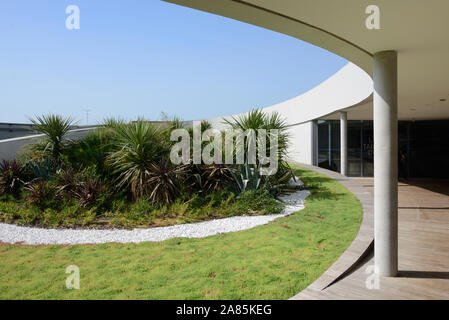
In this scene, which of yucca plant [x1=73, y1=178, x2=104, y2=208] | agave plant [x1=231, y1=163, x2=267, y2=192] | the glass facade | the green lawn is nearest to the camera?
the green lawn

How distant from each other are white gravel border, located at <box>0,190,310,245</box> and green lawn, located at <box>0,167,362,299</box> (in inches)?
11.9

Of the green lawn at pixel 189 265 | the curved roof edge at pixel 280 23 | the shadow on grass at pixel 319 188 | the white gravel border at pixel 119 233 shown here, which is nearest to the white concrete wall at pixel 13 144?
the white gravel border at pixel 119 233

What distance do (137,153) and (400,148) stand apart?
1617cm

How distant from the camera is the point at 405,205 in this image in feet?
27.2

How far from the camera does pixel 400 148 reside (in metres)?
17.4

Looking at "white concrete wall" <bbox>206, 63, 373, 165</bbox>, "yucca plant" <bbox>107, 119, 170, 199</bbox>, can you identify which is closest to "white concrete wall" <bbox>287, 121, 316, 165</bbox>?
"white concrete wall" <bbox>206, 63, 373, 165</bbox>

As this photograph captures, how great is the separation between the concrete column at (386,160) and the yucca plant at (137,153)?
211 inches

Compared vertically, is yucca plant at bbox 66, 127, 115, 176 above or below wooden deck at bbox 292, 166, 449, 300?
above

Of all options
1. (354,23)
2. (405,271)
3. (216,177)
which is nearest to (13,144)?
(216,177)

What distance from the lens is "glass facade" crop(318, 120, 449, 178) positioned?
17.2 metres

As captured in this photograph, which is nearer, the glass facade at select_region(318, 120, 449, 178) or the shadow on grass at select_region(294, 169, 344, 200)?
the shadow on grass at select_region(294, 169, 344, 200)

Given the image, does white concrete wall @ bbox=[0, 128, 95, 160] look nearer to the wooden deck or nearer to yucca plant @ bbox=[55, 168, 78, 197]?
yucca plant @ bbox=[55, 168, 78, 197]

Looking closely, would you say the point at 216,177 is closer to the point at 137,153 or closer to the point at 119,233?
the point at 137,153

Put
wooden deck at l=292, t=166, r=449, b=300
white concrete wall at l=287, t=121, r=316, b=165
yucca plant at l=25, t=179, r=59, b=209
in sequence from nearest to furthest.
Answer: wooden deck at l=292, t=166, r=449, b=300, yucca plant at l=25, t=179, r=59, b=209, white concrete wall at l=287, t=121, r=316, b=165
